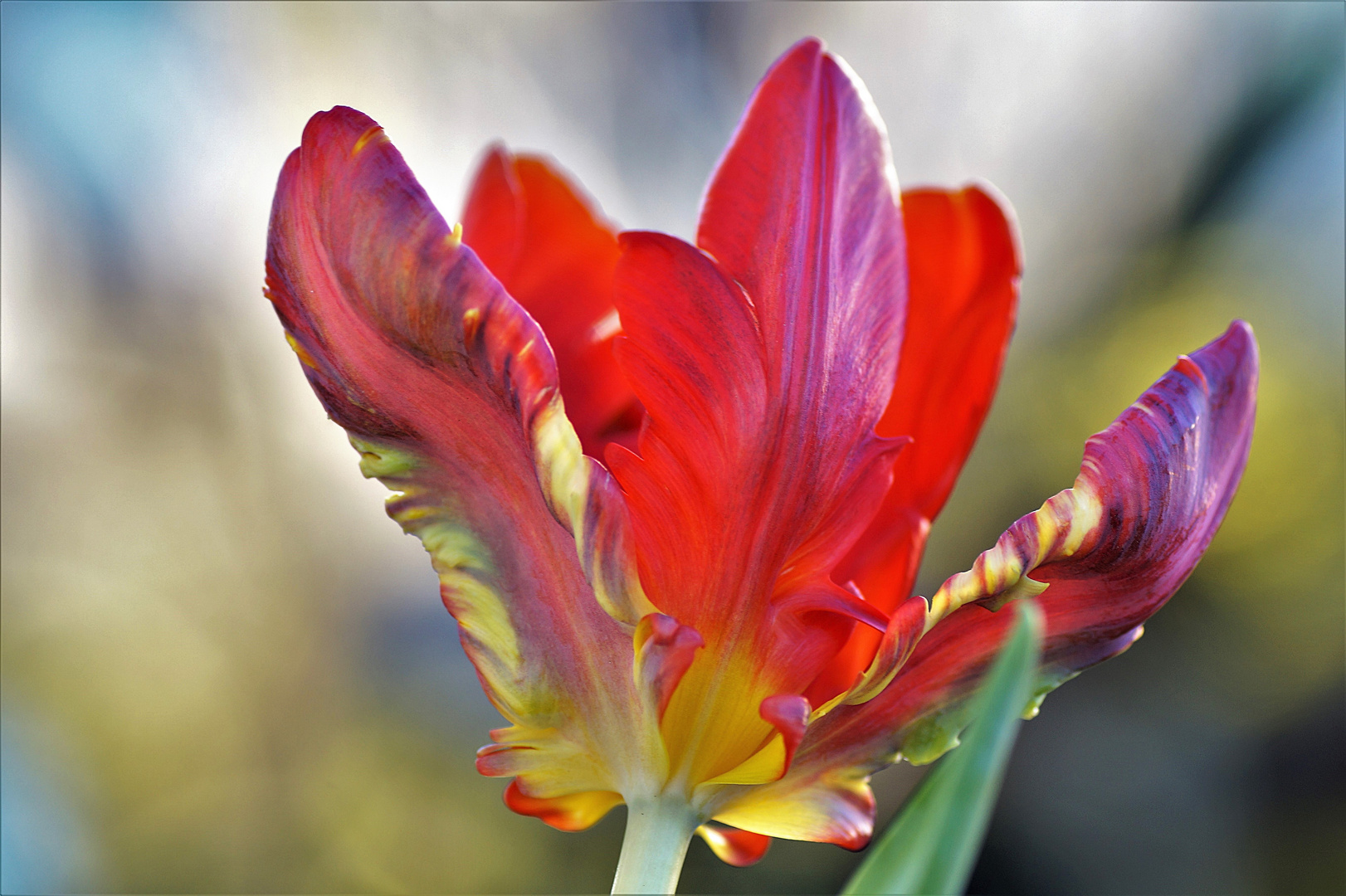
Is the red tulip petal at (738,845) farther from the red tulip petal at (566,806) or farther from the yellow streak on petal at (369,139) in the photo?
the yellow streak on petal at (369,139)

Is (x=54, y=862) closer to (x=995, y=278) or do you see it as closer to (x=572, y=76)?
(x=572, y=76)

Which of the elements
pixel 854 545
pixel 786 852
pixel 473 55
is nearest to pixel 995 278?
pixel 854 545

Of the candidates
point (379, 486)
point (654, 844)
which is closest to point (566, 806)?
point (654, 844)

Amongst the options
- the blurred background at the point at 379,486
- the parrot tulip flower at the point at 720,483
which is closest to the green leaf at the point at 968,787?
the parrot tulip flower at the point at 720,483

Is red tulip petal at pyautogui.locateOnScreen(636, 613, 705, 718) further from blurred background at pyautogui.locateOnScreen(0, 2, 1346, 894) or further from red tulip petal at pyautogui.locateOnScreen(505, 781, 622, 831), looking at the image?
blurred background at pyautogui.locateOnScreen(0, 2, 1346, 894)

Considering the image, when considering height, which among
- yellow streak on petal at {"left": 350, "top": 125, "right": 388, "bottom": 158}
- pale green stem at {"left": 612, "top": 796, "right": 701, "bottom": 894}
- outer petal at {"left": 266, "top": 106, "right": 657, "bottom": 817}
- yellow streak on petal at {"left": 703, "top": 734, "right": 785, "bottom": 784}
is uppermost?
yellow streak on petal at {"left": 350, "top": 125, "right": 388, "bottom": 158}

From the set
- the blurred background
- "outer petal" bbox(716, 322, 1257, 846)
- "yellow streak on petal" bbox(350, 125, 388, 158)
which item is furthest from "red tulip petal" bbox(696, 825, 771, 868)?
the blurred background

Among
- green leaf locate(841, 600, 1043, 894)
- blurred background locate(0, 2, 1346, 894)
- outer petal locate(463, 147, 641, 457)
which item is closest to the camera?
green leaf locate(841, 600, 1043, 894)
